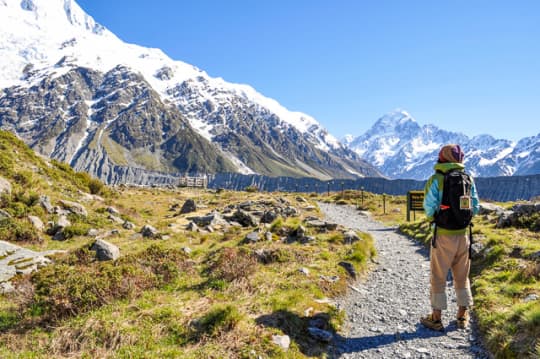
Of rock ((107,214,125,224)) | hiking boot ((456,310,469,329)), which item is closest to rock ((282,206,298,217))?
rock ((107,214,125,224))

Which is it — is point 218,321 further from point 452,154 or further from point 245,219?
point 245,219

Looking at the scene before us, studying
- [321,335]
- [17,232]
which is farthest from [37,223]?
[321,335]

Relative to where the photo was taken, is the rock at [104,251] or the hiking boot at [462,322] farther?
the rock at [104,251]

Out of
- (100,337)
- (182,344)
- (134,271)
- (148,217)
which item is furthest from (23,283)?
(148,217)

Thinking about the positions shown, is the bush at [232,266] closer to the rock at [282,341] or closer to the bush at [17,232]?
the rock at [282,341]

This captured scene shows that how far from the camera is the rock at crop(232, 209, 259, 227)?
2388 cm

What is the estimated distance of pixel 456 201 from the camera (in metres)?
6.99

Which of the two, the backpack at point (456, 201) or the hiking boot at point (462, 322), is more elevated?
the backpack at point (456, 201)

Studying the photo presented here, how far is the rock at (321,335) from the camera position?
7.07 metres

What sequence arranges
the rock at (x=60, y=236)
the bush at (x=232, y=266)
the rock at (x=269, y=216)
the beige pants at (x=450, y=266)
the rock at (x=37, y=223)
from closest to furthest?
1. the beige pants at (x=450, y=266)
2. the bush at (x=232, y=266)
3. the rock at (x=60, y=236)
4. the rock at (x=37, y=223)
5. the rock at (x=269, y=216)

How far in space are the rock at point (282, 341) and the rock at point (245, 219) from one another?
1705 cm

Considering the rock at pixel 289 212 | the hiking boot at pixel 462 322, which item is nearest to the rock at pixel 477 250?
the hiking boot at pixel 462 322

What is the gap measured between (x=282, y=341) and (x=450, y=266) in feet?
13.7

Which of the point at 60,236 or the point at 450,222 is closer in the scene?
the point at 450,222
